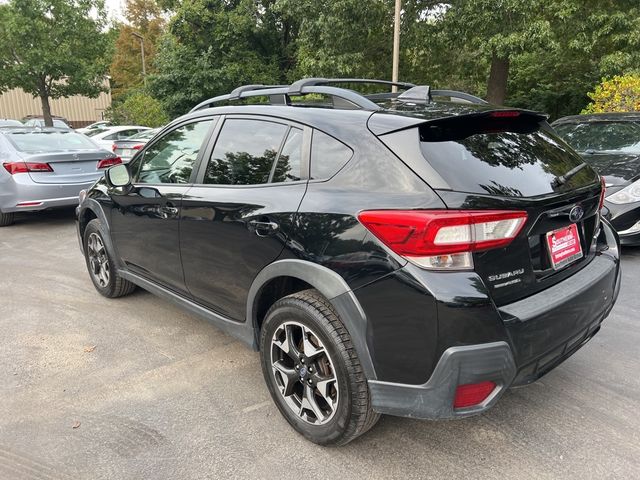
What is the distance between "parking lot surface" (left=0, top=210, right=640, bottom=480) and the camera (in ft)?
7.67

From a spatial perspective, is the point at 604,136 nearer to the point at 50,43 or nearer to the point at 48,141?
the point at 48,141

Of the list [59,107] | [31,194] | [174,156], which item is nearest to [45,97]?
[31,194]

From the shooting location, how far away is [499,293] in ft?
6.68

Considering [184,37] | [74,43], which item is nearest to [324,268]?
[74,43]

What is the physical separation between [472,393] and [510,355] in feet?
0.71

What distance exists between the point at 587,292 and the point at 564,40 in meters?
14.4

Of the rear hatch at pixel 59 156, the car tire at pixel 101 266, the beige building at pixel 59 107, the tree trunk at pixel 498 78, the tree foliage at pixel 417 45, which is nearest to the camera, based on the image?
the car tire at pixel 101 266

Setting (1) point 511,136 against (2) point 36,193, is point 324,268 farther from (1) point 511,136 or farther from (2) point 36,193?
(2) point 36,193

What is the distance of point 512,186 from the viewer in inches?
85.3

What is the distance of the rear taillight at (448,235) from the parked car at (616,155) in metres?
→ 2.78

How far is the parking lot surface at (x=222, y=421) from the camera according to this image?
2.34 m

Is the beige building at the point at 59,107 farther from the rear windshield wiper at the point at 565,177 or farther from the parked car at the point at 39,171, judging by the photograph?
the rear windshield wiper at the point at 565,177

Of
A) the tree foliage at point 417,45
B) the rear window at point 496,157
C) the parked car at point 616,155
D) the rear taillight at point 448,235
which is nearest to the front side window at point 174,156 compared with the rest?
the rear window at point 496,157

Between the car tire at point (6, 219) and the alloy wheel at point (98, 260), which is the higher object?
the alloy wheel at point (98, 260)
